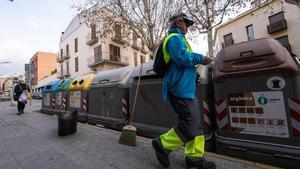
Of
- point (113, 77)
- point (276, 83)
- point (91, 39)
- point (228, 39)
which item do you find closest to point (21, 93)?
point (113, 77)

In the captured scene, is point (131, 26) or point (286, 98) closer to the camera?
point (286, 98)

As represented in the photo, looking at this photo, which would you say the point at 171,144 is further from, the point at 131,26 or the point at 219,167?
the point at 131,26

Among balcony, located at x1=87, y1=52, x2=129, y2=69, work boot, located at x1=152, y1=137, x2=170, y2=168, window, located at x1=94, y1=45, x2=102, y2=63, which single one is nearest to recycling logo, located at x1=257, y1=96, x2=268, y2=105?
work boot, located at x1=152, y1=137, x2=170, y2=168

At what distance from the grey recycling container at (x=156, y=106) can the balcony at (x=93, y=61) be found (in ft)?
74.8

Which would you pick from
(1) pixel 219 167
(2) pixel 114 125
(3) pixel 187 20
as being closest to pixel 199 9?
(2) pixel 114 125

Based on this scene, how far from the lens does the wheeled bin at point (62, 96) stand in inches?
275

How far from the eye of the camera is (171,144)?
2256 mm

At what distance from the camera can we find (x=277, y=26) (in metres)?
19.3

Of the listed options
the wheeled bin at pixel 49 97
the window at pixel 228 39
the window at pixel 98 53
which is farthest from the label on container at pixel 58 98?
the window at pixel 228 39

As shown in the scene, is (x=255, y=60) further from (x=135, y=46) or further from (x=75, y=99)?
(x=135, y=46)

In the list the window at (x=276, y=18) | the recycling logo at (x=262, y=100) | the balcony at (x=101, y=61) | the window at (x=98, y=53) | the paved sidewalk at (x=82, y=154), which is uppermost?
the window at (x=276, y=18)

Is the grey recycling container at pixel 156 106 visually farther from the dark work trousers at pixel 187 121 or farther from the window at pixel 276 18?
the window at pixel 276 18

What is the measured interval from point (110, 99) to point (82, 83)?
5.50 ft

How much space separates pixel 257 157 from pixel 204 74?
1.29 meters
